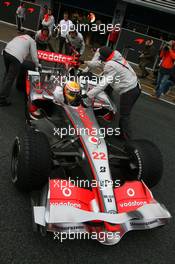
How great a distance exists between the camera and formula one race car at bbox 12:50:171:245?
9.80 ft

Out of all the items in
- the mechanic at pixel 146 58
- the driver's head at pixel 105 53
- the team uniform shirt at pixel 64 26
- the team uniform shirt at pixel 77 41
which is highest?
the driver's head at pixel 105 53

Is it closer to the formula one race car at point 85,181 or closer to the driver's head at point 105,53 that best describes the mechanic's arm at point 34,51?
the driver's head at point 105,53

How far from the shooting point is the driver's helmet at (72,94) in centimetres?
445

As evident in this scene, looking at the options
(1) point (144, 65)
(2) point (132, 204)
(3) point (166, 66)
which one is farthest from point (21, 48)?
(1) point (144, 65)

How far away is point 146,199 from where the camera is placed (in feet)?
11.1

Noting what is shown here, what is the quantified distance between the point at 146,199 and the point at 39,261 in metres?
1.23

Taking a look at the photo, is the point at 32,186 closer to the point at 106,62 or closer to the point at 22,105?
the point at 106,62

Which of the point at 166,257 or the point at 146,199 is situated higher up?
the point at 146,199

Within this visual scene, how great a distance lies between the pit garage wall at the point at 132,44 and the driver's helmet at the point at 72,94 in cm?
972

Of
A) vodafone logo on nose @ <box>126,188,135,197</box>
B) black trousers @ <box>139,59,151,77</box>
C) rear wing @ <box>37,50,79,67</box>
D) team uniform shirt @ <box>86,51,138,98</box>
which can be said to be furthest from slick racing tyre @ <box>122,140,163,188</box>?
black trousers @ <box>139,59,151,77</box>

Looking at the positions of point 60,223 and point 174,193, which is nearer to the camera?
point 60,223

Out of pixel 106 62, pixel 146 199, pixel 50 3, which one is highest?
pixel 106 62

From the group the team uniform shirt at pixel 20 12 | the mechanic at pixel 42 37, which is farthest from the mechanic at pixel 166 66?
the team uniform shirt at pixel 20 12

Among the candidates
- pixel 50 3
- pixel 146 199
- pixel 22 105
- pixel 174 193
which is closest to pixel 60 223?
pixel 146 199
